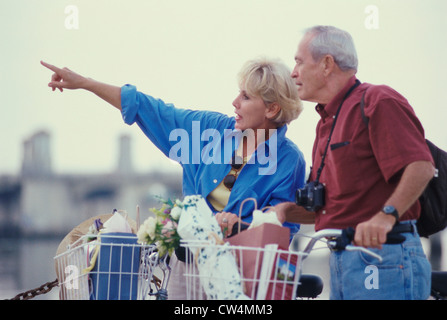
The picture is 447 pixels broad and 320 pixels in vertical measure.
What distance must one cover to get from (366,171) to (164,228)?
871mm

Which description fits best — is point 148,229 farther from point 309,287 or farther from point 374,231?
point 309,287

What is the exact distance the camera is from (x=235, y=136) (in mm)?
3846

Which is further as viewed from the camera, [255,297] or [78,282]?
[78,282]

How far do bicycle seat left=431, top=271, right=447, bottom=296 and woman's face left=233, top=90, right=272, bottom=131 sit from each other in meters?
1.24

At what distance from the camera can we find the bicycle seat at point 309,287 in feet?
→ 12.3

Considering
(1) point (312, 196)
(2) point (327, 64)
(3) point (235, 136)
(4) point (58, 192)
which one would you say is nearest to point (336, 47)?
(2) point (327, 64)

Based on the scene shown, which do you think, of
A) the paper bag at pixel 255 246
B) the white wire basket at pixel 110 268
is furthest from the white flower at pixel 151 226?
the paper bag at pixel 255 246

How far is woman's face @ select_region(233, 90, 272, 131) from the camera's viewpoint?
378cm

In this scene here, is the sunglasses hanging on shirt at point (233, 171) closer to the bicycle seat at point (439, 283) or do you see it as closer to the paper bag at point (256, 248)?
the paper bag at point (256, 248)

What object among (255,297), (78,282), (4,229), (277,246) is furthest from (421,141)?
(4,229)

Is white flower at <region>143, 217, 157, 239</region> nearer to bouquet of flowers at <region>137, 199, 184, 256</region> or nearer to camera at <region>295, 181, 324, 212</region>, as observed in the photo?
bouquet of flowers at <region>137, 199, 184, 256</region>

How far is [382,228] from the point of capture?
8.82ft
